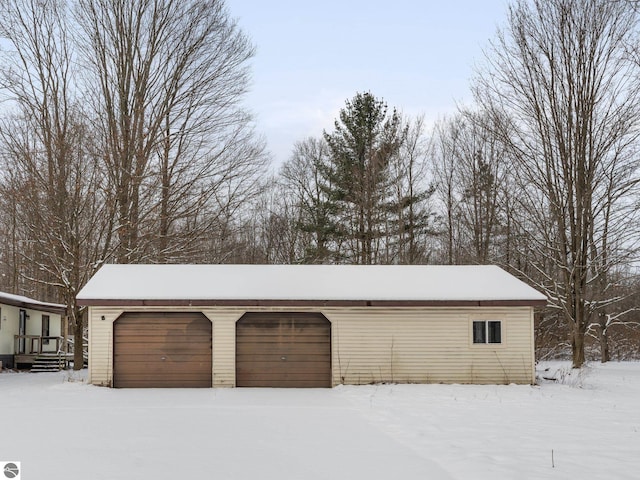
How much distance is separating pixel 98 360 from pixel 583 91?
56.8ft

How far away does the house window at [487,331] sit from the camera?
58.6 ft

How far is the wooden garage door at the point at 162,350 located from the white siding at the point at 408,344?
254 millimetres

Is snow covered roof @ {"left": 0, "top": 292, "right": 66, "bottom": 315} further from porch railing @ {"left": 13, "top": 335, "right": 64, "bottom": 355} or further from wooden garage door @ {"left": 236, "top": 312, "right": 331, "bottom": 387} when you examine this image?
wooden garage door @ {"left": 236, "top": 312, "right": 331, "bottom": 387}

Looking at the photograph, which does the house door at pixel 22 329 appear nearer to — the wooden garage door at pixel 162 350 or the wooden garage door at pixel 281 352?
the wooden garage door at pixel 162 350

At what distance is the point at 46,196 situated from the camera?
24.6 meters

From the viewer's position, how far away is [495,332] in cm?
1791

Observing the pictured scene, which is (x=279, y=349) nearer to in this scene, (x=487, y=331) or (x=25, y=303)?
(x=487, y=331)

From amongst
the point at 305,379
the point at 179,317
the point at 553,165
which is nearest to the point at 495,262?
the point at 553,165

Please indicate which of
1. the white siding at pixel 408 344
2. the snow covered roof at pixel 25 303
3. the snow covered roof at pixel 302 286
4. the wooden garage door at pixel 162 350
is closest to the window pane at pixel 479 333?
the white siding at pixel 408 344

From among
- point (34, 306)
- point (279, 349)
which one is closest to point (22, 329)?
point (34, 306)

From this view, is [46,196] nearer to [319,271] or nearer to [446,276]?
[319,271]

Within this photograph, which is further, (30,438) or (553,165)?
(553,165)

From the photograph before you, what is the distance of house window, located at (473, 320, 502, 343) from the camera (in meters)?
17.9

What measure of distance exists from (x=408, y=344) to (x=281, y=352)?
3269mm
